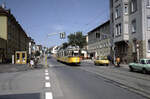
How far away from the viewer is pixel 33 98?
6473mm

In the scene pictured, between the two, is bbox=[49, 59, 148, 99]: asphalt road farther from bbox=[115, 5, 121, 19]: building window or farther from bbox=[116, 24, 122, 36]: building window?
bbox=[115, 5, 121, 19]: building window

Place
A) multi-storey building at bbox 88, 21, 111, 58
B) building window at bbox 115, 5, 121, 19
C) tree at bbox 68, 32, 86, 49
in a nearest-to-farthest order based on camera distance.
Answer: building window at bbox 115, 5, 121, 19
multi-storey building at bbox 88, 21, 111, 58
tree at bbox 68, 32, 86, 49

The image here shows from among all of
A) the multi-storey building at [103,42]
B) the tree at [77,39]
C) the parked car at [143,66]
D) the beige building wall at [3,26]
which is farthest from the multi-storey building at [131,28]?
the tree at [77,39]

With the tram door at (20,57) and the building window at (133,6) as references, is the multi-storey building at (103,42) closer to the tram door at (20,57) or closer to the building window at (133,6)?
the building window at (133,6)

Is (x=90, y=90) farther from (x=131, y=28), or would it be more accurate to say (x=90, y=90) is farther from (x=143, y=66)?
(x=131, y=28)

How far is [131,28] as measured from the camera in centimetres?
2994

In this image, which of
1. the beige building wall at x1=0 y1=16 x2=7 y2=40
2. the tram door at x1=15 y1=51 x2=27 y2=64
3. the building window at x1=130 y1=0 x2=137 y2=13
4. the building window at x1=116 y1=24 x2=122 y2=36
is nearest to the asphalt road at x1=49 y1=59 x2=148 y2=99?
the building window at x1=130 y1=0 x2=137 y2=13

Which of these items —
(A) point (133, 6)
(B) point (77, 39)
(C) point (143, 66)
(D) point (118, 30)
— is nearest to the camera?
(C) point (143, 66)

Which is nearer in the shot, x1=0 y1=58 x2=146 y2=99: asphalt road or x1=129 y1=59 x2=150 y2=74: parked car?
x1=0 y1=58 x2=146 y2=99: asphalt road

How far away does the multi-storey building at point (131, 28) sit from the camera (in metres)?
26.7

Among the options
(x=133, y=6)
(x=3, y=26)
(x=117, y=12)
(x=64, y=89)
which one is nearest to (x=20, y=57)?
(x=3, y=26)

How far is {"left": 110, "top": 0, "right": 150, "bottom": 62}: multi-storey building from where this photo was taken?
2666 cm

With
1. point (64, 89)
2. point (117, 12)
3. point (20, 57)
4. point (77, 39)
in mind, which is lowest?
point (64, 89)

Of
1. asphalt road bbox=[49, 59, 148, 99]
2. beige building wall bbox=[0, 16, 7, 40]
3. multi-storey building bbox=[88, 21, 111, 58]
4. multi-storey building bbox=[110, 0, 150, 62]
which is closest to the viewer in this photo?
asphalt road bbox=[49, 59, 148, 99]
